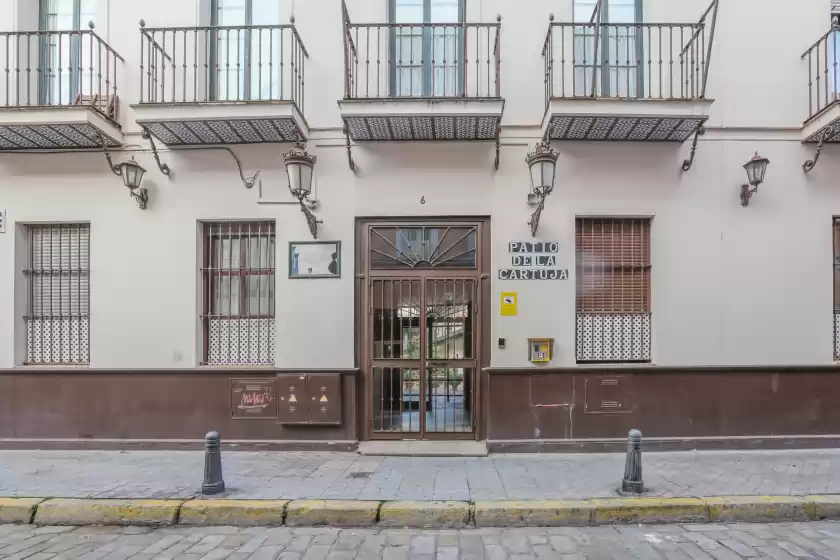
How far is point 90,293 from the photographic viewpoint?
23.6 ft

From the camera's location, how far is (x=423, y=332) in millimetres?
7094

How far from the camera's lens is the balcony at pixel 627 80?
6.34 meters

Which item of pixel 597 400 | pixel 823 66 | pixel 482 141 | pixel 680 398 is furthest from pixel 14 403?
pixel 823 66

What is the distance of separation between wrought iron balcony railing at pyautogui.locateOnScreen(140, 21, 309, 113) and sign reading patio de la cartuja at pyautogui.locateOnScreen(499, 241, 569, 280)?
12.8 feet

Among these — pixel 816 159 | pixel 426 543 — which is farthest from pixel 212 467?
pixel 816 159

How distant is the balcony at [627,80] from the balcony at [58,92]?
6.53m

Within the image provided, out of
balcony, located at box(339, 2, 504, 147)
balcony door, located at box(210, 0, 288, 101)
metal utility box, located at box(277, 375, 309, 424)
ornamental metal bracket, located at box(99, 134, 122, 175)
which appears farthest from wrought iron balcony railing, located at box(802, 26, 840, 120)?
ornamental metal bracket, located at box(99, 134, 122, 175)

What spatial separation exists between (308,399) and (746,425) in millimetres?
6487

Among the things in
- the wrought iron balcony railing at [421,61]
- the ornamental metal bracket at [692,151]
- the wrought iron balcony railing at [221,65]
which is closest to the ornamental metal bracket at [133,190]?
the wrought iron balcony railing at [221,65]

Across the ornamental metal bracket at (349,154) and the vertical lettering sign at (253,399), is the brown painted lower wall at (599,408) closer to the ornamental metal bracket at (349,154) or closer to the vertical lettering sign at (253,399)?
the vertical lettering sign at (253,399)

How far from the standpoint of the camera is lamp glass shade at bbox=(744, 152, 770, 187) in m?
6.59

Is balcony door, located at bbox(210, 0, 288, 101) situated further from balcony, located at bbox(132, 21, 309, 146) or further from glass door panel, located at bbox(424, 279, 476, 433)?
glass door panel, located at bbox(424, 279, 476, 433)

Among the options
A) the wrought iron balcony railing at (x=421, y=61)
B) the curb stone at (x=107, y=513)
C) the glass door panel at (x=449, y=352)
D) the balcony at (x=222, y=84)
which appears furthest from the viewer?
the glass door panel at (x=449, y=352)

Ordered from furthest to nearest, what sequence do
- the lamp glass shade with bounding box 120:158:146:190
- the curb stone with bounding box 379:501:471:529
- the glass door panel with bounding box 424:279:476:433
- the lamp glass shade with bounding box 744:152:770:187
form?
1. the glass door panel with bounding box 424:279:476:433
2. the lamp glass shade with bounding box 120:158:146:190
3. the lamp glass shade with bounding box 744:152:770:187
4. the curb stone with bounding box 379:501:471:529
